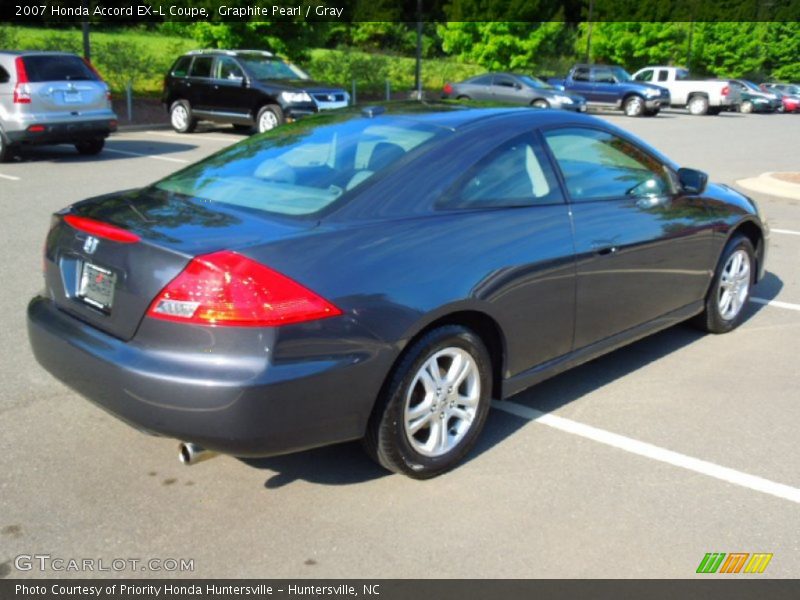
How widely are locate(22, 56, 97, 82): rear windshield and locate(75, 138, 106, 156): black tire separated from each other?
1.17m

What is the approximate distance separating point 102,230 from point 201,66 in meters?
17.2

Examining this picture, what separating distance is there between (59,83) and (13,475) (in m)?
11.6

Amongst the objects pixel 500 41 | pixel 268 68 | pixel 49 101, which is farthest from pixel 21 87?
pixel 500 41

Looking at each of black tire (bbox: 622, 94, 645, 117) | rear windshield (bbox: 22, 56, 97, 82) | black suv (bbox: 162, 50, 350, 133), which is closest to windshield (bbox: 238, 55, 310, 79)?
black suv (bbox: 162, 50, 350, 133)

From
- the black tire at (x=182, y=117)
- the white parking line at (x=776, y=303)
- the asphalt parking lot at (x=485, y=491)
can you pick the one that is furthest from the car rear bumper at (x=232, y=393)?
the black tire at (x=182, y=117)

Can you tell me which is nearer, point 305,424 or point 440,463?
point 305,424

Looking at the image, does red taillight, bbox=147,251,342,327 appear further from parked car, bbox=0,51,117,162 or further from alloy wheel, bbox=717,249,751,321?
parked car, bbox=0,51,117,162

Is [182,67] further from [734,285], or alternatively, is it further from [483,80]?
[734,285]

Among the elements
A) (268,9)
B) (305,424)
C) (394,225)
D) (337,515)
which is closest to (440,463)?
(337,515)

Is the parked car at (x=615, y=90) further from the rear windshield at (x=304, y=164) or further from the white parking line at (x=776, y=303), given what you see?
the rear windshield at (x=304, y=164)

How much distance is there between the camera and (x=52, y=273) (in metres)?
3.91

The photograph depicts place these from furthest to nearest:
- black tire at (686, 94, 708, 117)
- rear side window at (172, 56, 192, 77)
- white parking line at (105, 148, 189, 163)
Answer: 1. black tire at (686, 94, 708, 117)
2. rear side window at (172, 56, 192, 77)
3. white parking line at (105, 148, 189, 163)

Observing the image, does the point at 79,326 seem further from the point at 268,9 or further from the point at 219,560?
the point at 268,9

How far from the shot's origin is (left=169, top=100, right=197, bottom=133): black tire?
19984 mm
